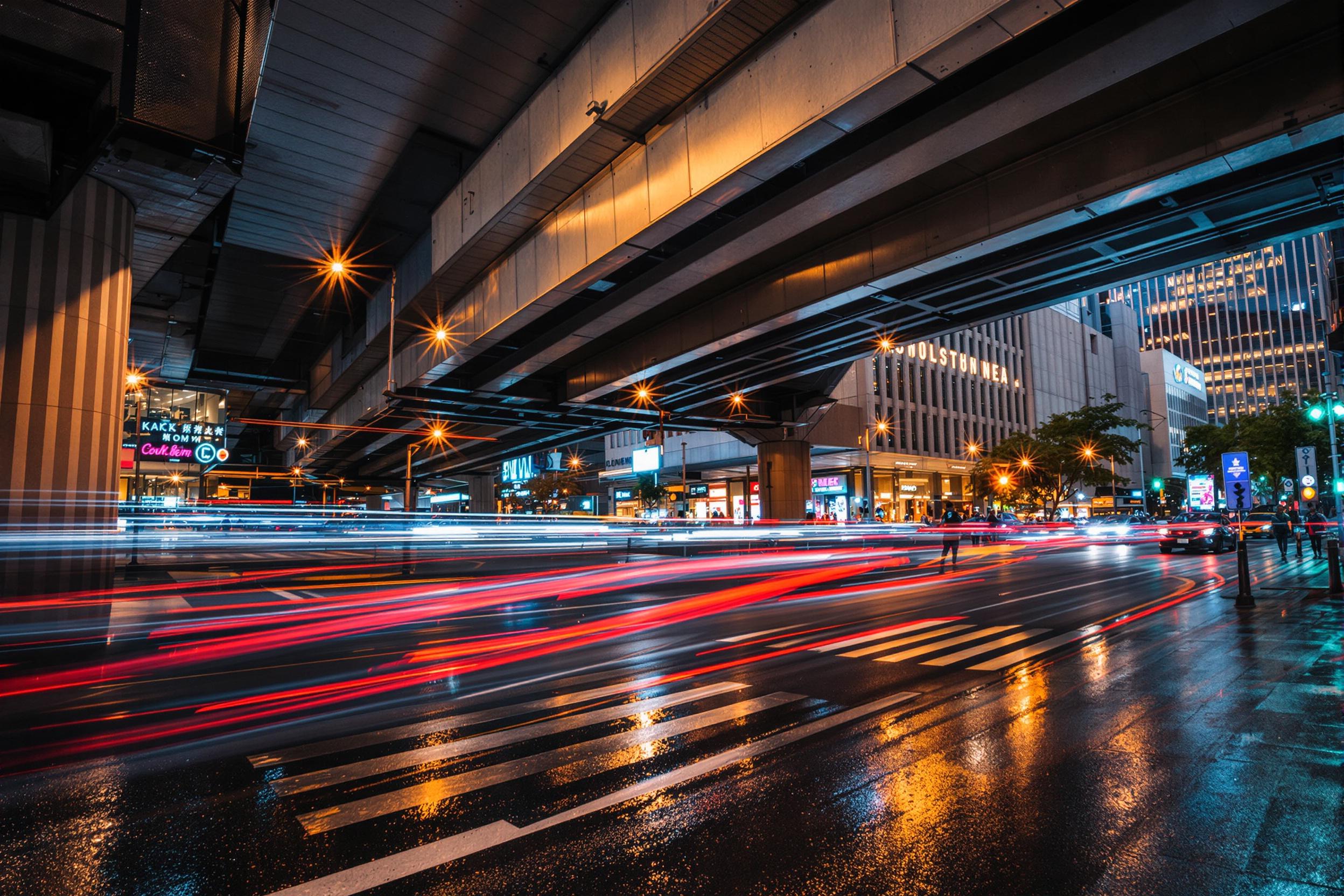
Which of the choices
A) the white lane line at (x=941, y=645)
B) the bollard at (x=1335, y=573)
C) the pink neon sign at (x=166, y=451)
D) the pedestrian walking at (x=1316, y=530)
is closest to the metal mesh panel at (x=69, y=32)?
the white lane line at (x=941, y=645)

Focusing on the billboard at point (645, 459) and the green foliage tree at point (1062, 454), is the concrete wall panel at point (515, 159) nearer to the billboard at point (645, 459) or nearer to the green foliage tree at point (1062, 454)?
the billboard at point (645, 459)

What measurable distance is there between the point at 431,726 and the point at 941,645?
7067 millimetres

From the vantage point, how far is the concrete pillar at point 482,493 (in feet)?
225

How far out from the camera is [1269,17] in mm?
7762

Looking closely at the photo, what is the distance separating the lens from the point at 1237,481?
15305 mm

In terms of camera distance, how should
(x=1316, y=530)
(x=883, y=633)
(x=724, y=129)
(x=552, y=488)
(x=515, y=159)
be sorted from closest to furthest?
(x=724, y=129)
(x=883, y=633)
(x=515, y=159)
(x=1316, y=530)
(x=552, y=488)

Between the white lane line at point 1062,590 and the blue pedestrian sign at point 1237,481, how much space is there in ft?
10.2

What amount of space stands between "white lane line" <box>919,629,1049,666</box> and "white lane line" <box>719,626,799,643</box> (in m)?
2.84

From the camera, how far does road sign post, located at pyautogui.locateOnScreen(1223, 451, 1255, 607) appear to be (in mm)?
13250

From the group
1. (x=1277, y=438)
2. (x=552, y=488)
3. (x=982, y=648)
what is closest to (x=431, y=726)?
(x=982, y=648)

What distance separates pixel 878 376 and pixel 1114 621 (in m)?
47.0

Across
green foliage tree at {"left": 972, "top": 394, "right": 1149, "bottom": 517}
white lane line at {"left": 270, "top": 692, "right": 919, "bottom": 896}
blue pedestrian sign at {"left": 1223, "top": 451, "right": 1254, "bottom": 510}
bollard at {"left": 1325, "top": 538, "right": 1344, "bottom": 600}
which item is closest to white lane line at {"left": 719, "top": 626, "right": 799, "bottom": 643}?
white lane line at {"left": 270, "top": 692, "right": 919, "bottom": 896}

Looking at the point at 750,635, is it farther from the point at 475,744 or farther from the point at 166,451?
the point at 166,451

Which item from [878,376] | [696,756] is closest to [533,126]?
[696,756]
